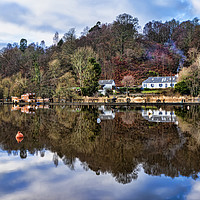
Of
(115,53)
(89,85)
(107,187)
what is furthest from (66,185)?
(115,53)

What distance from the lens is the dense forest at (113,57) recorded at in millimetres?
72812

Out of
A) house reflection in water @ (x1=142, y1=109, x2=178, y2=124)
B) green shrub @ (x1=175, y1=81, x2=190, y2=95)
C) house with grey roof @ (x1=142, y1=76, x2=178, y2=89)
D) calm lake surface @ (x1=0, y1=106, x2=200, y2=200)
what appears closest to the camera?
calm lake surface @ (x1=0, y1=106, x2=200, y2=200)

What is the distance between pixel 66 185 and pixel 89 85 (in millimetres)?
47985

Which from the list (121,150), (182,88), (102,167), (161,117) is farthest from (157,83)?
(102,167)

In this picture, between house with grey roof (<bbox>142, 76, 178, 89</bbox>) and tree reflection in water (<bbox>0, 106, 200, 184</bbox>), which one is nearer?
tree reflection in water (<bbox>0, 106, 200, 184</bbox>)

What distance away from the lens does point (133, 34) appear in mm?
99625

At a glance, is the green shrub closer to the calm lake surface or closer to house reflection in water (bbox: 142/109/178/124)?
house reflection in water (bbox: 142/109/178/124)

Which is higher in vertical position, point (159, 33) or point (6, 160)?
point (159, 33)

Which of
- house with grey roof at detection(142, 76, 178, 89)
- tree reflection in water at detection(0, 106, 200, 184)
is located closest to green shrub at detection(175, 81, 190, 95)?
house with grey roof at detection(142, 76, 178, 89)

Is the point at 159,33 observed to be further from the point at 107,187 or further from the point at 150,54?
the point at 107,187

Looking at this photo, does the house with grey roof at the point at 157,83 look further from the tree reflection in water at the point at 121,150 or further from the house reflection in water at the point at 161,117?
the tree reflection in water at the point at 121,150

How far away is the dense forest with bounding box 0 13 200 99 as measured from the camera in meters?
72.8

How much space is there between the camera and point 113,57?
3620 inches

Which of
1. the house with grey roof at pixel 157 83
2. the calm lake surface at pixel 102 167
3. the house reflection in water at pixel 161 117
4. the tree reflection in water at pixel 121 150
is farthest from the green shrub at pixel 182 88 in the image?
the calm lake surface at pixel 102 167
